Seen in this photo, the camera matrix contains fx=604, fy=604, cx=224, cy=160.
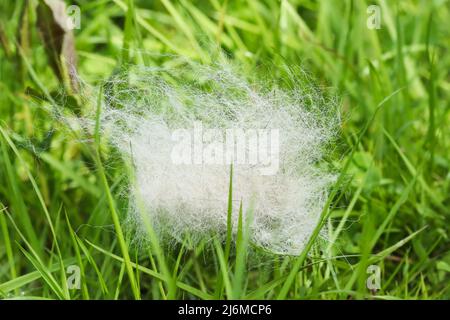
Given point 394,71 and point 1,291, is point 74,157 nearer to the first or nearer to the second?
point 1,291

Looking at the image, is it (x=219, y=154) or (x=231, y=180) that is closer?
(x=231, y=180)

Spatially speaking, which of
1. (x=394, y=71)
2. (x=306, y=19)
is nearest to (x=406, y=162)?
(x=394, y=71)

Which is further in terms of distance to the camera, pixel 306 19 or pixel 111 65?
pixel 306 19

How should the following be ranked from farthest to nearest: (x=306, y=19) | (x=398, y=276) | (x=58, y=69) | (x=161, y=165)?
(x=306, y=19)
(x=58, y=69)
(x=398, y=276)
(x=161, y=165)
